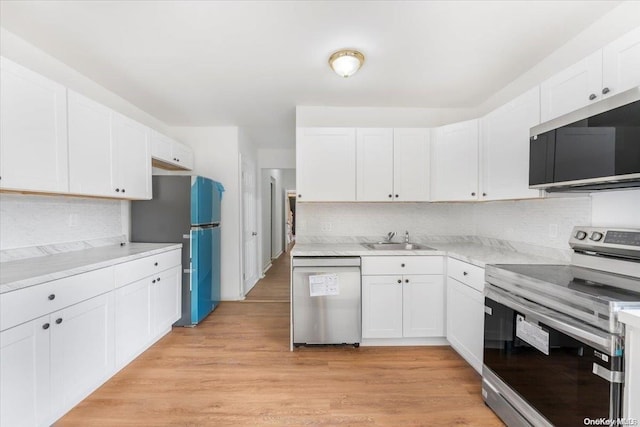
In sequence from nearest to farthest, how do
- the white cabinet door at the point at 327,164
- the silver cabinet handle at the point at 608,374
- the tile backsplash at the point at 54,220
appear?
the silver cabinet handle at the point at 608,374 → the tile backsplash at the point at 54,220 → the white cabinet door at the point at 327,164

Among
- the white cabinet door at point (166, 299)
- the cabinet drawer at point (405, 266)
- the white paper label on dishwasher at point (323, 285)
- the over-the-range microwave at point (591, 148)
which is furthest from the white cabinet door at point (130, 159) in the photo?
the over-the-range microwave at point (591, 148)

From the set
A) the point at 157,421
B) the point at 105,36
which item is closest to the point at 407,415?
the point at 157,421

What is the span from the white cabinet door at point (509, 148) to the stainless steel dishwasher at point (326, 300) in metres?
1.33

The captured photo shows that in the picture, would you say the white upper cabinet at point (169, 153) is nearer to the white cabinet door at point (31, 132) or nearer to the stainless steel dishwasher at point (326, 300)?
the white cabinet door at point (31, 132)

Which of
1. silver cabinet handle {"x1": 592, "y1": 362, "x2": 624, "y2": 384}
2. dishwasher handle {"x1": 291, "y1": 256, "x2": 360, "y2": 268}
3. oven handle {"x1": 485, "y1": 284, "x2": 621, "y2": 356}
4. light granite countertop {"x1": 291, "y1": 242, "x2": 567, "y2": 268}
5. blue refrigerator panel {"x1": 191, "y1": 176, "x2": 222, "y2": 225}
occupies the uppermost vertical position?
blue refrigerator panel {"x1": 191, "y1": 176, "x2": 222, "y2": 225}

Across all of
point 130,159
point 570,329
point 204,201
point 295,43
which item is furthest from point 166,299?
point 570,329

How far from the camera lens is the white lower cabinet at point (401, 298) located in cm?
249

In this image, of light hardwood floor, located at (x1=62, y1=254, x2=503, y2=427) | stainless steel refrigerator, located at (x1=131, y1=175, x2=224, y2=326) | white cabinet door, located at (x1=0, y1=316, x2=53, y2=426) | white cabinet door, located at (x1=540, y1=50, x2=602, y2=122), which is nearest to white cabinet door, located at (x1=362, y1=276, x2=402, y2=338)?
light hardwood floor, located at (x1=62, y1=254, x2=503, y2=427)

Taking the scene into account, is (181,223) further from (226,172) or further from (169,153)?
(226,172)

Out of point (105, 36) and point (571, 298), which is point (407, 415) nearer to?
point (571, 298)

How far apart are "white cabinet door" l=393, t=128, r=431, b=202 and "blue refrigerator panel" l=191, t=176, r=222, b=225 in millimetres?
2135

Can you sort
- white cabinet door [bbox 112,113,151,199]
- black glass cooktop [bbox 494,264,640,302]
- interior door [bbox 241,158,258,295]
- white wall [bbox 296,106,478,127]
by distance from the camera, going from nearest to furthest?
black glass cooktop [bbox 494,264,640,302] → white cabinet door [bbox 112,113,151,199] → white wall [bbox 296,106,478,127] → interior door [bbox 241,158,258,295]

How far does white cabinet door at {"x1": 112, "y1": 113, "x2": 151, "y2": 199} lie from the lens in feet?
7.94

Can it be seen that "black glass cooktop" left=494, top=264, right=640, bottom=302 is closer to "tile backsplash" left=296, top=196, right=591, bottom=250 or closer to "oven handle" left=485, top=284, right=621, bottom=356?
"oven handle" left=485, top=284, right=621, bottom=356
